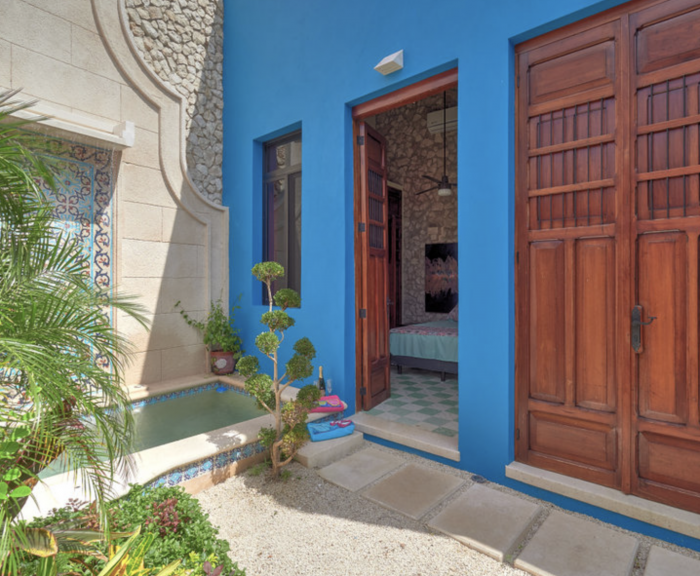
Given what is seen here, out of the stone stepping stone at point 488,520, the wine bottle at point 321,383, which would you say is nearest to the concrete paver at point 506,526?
the stone stepping stone at point 488,520

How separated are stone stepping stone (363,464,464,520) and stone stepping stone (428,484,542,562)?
108 mm

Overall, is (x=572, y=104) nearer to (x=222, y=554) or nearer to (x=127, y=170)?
(x=222, y=554)

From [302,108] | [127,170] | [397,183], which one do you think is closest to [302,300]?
[302,108]

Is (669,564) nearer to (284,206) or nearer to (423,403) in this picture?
(423,403)

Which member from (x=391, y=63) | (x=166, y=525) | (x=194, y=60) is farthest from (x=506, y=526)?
(x=194, y=60)

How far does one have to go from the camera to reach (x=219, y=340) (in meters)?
4.80

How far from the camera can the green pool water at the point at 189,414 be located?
3678mm

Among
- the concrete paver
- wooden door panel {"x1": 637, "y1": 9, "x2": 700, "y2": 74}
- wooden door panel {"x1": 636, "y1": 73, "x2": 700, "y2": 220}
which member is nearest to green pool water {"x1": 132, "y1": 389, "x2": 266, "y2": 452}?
the concrete paver

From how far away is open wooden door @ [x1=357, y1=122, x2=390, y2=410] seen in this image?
12.5 ft

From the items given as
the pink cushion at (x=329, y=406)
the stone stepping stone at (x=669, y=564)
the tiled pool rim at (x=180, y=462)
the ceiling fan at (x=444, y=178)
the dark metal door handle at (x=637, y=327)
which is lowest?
the stone stepping stone at (x=669, y=564)

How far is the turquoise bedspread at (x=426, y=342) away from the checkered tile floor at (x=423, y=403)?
0.34 m

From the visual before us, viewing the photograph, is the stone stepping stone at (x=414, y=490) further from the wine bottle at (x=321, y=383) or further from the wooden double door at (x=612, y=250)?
the wine bottle at (x=321, y=383)

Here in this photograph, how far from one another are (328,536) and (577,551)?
50.5 inches

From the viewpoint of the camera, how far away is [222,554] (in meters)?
1.74
